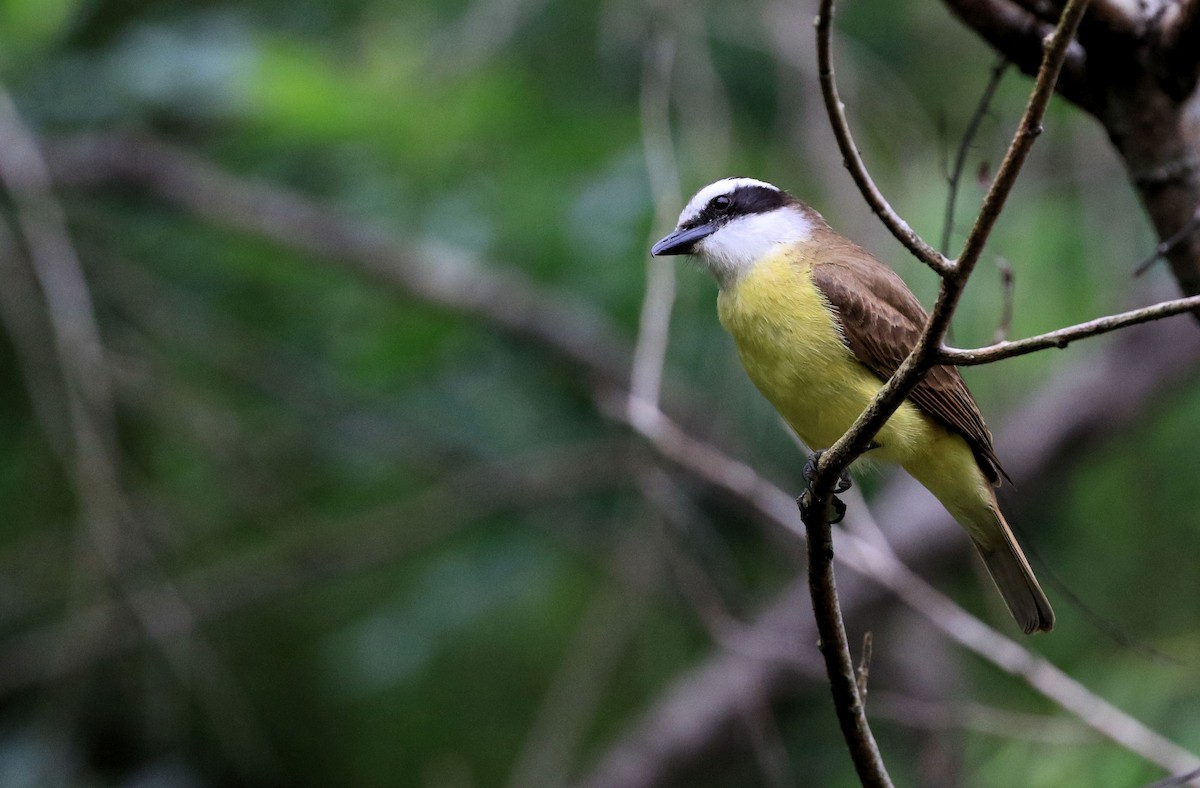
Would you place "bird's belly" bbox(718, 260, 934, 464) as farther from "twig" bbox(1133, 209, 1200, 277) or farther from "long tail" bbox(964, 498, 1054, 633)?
"twig" bbox(1133, 209, 1200, 277)

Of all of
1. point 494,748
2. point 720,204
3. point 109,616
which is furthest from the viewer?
point 494,748

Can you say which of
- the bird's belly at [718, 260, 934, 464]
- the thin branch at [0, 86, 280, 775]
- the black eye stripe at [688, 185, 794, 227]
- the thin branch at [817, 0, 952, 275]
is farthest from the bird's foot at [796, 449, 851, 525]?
the thin branch at [0, 86, 280, 775]

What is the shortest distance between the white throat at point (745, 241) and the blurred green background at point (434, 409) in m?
1.17

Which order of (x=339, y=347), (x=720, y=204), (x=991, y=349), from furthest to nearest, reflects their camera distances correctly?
(x=339, y=347) < (x=720, y=204) < (x=991, y=349)

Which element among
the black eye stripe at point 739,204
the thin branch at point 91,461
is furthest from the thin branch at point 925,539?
the black eye stripe at point 739,204

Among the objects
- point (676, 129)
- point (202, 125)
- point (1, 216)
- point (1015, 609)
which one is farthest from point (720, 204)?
point (1, 216)

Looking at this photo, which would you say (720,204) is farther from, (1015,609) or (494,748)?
(494,748)

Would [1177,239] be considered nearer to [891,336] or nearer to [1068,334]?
[891,336]

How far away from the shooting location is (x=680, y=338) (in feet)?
19.4

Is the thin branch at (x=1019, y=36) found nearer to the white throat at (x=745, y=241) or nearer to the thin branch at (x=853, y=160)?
the white throat at (x=745, y=241)

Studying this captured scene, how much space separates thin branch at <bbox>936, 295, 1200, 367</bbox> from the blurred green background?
2.82 m

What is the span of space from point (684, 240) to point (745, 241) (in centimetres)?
15

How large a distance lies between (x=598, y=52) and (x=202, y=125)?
5.82 feet

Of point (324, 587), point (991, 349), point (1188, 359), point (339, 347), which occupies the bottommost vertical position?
point (324, 587)
